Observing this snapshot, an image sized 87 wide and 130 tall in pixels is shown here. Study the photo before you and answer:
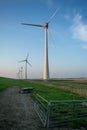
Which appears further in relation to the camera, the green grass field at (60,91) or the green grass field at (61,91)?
the green grass field at (60,91)

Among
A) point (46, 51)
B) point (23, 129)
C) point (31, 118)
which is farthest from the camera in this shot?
point (46, 51)

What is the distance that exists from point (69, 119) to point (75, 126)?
25.9 inches

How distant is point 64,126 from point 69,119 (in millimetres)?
787

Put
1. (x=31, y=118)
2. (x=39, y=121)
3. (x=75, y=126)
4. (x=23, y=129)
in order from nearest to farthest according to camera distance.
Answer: (x=23, y=129) < (x=75, y=126) < (x=39, y=121) < (x=31, y=118)

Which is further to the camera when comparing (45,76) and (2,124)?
(45,76)

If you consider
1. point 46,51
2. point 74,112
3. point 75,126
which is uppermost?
point 46,51

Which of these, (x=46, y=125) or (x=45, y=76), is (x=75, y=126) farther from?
(x=45, y=76)

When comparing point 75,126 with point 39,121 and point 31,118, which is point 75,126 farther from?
point 31,118

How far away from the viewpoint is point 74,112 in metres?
14.0

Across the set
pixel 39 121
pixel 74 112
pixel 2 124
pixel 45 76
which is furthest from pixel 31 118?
pixel 45 76

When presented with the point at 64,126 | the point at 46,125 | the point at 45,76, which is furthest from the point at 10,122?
the point at 45,76

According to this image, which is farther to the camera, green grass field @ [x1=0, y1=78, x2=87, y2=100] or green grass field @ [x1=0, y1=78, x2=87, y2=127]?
green grass field @ [x1=0, y1=78, x2=87, y2=100]

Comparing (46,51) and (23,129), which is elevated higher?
(46,51)

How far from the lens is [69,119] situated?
44.8 feet
